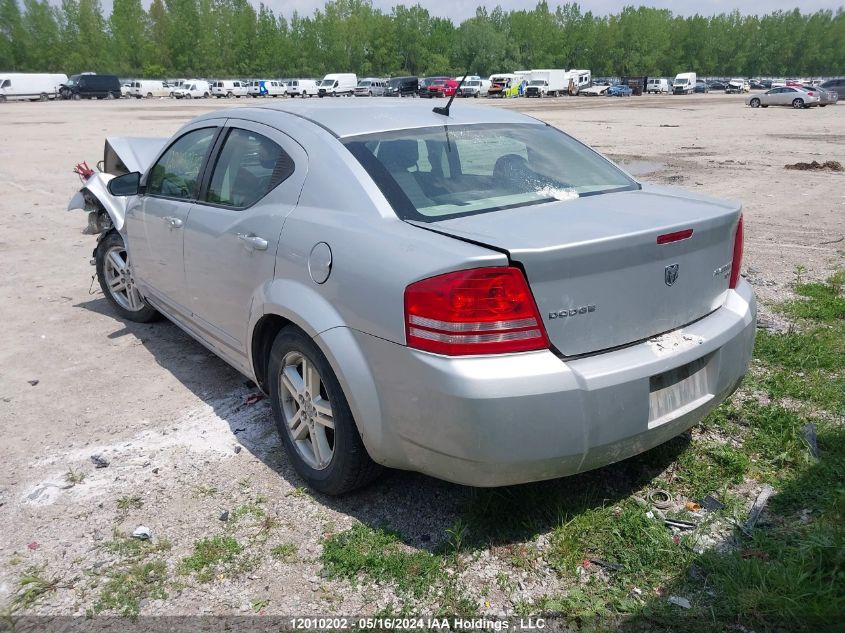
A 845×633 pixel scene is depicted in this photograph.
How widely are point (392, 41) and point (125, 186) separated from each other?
357 ft

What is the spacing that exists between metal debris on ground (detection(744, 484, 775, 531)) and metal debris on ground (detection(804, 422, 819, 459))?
41cm

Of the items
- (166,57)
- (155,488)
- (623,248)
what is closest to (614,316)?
(623,248)

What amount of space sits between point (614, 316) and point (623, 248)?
26 cm

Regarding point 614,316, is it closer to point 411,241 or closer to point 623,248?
point 623,248

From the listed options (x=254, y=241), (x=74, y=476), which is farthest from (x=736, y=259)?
(x=74, y=476)

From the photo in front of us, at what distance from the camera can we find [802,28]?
115125 mm

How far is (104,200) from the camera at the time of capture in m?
6.01

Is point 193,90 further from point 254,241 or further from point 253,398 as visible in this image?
point 254,241

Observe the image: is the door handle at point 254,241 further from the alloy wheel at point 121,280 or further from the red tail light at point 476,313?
the alloy wheel at point 121,280

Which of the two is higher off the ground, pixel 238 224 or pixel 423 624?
pixel 238 224

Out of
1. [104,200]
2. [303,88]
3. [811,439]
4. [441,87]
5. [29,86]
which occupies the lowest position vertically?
[811,439]

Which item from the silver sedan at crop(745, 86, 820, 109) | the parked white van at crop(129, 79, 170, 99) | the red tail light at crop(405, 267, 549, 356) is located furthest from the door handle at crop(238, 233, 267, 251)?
the parked white van at crop(129, 79, 170, 99)

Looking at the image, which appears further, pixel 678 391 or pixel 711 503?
pixel 711 503

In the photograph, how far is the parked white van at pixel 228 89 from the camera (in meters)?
74.9
